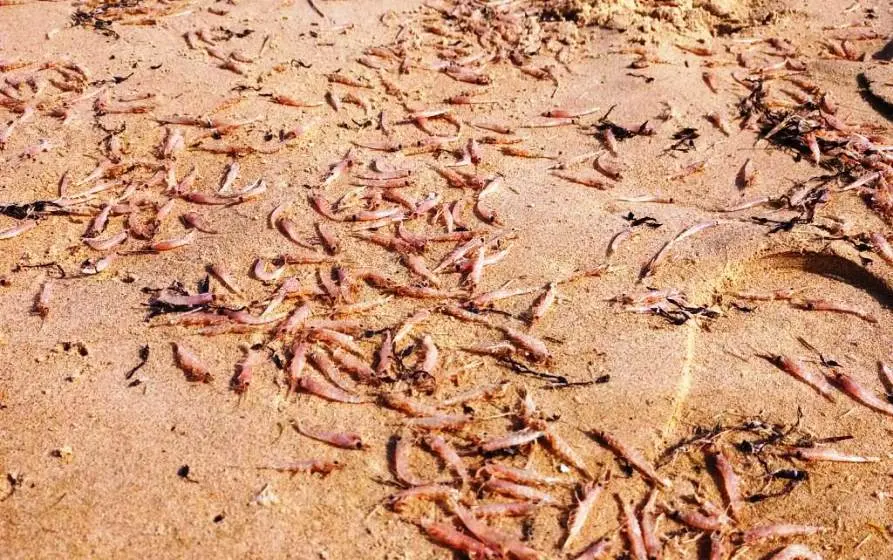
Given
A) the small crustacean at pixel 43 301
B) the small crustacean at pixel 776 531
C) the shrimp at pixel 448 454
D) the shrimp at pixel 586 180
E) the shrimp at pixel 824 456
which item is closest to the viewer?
the small crustacean at pixel 776 531

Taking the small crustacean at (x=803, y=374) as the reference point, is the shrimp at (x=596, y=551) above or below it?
below

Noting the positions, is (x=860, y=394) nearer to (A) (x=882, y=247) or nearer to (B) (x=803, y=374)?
(B) (x=803, y=374)

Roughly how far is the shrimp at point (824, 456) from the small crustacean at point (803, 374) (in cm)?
51

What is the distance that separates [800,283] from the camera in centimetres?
649

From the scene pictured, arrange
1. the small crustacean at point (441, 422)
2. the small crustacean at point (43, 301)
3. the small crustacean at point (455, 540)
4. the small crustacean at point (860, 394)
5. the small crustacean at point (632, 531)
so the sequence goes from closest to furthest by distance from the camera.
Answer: the small crustacean at point (455, 540)
the small crustacean at point (632, 531)
the small crustacean at point (441, 422)
the small crustacean at point (860, 394)
the small crustacean at point (43, 301)

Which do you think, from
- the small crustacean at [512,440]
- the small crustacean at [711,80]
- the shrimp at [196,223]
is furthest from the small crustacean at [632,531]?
the small crustacean at [711,80]

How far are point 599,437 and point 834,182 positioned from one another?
4312 mm

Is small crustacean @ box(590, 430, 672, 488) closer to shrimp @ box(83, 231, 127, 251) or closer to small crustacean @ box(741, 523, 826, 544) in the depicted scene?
small crustacean @ box(741, 523, 826, 544)

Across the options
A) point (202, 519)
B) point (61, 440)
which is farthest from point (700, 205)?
point (61, 440)

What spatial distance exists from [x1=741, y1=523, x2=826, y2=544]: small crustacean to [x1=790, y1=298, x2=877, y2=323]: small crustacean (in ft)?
7.02

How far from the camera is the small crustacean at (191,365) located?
525cm

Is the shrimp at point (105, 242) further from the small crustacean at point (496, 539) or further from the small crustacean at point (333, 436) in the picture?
the small crustacean at point (496, 539)

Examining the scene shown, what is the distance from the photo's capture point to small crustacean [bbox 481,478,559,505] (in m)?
4.65

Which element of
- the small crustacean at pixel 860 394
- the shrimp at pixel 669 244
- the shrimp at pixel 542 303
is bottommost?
the small crustacean at pixel 860 394
